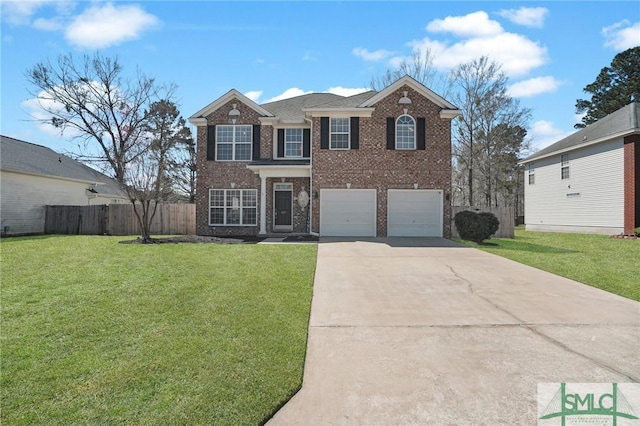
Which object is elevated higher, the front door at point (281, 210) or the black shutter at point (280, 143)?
the black shutter at point (280, 143)

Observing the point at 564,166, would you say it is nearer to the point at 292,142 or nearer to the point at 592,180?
the point at 592,180

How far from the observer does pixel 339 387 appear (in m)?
3.28

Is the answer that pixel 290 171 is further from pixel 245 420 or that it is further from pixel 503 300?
pixel 245 420

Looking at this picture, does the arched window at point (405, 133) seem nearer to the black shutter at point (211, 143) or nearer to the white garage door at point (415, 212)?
the white garage door at point (415, 212)

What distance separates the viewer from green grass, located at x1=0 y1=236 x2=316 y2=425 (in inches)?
113

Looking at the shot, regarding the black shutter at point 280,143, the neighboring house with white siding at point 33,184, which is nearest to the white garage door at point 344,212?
the black shutter at point 280,143

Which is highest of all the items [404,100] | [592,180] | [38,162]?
[404,100]

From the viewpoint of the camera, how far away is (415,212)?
16.3 metres

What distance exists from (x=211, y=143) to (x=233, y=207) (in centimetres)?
322

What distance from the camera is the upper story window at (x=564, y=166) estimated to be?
2306 centimetres

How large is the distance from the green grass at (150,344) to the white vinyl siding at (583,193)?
63.0 feet

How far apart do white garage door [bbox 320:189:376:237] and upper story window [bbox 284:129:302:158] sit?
3.01 meters

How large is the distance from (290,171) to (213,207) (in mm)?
4411

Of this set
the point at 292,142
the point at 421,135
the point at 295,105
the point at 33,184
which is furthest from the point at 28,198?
the point at 421,135
